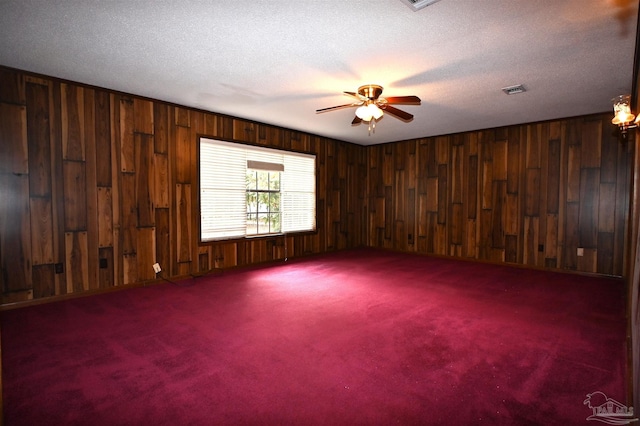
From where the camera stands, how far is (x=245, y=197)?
5.55 m

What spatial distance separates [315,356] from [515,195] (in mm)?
5060

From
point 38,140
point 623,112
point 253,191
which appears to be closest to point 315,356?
point 253,191

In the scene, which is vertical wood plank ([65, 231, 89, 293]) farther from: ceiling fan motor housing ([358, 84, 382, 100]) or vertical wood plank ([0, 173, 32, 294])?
ceiling fan motor housing ([358, 84, 382, 100])

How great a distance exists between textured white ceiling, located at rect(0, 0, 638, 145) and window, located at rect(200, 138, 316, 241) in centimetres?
102

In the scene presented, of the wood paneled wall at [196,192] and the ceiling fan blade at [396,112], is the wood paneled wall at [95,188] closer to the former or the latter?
the wood paneled wall at [196,192]

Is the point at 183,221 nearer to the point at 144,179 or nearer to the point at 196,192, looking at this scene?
the point at 196,192

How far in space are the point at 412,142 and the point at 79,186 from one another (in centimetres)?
608

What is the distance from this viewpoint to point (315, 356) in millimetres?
2500

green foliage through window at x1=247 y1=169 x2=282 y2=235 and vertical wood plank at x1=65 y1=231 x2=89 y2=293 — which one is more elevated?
green foliage through window at x1=247 y1=169 x2=282 y2=235

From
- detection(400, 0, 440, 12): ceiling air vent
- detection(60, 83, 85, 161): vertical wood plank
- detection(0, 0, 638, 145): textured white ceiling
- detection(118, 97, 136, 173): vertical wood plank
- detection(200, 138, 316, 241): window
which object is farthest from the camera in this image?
detection(200, 138, 316, 241): window

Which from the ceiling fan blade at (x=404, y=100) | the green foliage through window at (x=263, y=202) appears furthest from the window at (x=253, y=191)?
the ceiling fan blade at (x=404, y=100)

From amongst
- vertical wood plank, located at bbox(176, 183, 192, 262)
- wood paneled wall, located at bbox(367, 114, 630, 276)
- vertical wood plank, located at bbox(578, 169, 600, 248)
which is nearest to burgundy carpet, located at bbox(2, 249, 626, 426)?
vertical wood plank, located at bbox(176, 183, 192, 262)

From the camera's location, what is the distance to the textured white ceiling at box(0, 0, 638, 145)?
240 cm

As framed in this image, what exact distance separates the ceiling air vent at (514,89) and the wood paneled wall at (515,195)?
197 centimetres
